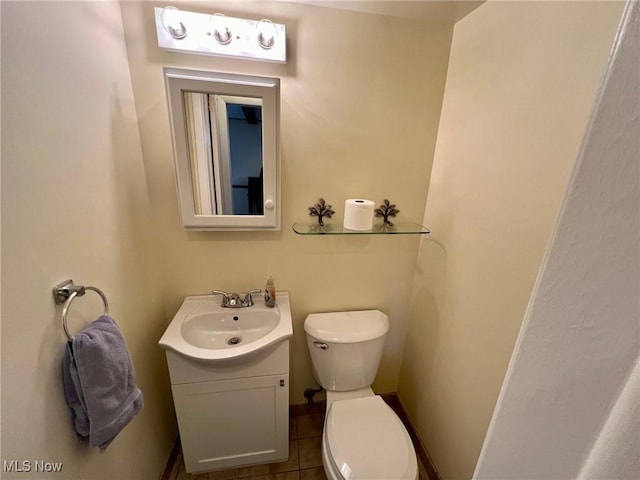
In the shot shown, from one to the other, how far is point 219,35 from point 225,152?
43 cm

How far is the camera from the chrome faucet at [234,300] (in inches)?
49.1

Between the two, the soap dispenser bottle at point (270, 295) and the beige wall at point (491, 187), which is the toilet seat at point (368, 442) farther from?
the soap dispenser bottle at point (270, 295)

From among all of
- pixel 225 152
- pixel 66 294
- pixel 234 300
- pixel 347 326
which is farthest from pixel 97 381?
pixel 347 326

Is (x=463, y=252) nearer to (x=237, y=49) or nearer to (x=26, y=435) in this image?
(x=237, y=49)

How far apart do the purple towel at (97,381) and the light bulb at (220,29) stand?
109cm

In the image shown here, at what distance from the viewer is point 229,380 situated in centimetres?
110

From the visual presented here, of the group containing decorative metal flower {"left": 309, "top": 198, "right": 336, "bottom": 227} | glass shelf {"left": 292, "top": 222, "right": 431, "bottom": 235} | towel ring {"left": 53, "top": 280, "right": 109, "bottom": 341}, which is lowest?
towel ring {"left": 53, "top": 280, "right": 109, "bottom": 341}

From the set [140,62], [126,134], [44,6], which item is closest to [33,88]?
[44,6]

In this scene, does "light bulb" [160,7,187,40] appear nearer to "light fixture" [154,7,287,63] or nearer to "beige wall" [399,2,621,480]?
"light fixture" [154,7,287,63]

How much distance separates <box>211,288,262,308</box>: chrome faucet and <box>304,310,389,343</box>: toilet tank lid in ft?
1.08

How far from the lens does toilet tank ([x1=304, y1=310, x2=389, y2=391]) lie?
125 cm

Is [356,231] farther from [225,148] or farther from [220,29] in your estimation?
[220,29]

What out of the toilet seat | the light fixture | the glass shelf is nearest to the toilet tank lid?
the toilet seat

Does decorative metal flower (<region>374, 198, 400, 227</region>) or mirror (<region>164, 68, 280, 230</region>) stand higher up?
mirror (<region>164, 68, 280, 230</region>)
